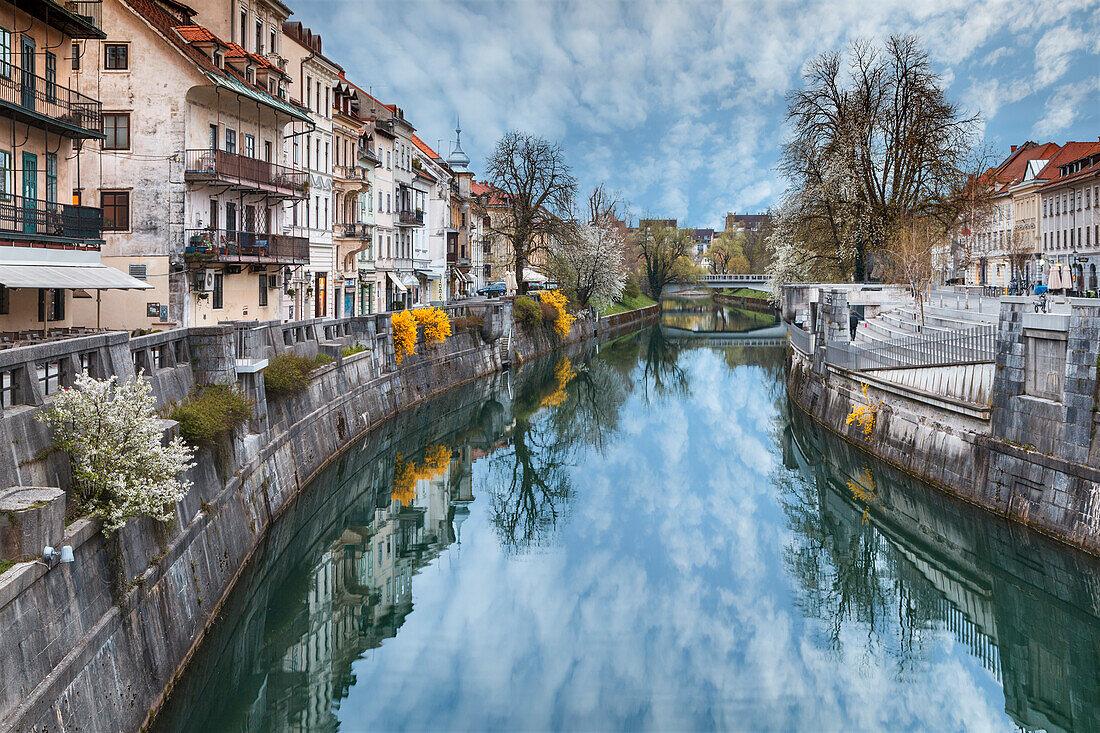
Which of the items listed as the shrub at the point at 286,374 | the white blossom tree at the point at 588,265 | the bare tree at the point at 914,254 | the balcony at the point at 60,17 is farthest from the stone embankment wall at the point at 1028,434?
the white blossom tree at the point at 588,265

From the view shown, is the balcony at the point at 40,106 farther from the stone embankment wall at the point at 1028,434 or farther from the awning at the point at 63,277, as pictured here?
the stone embankment wall at the point at 1028,434

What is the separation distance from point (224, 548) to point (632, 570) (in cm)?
896

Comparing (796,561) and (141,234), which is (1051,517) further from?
(141,234)

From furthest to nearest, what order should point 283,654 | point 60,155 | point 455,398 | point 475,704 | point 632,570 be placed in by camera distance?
1. point 455,398
2. point 60,155
3. point 632,570
4. point 283,654
5. point 475,704

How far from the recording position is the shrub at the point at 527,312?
6178 cm

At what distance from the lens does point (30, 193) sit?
72.3 feet

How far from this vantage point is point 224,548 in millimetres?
17234

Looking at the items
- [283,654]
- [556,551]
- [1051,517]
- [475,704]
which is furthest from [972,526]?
[283,654]

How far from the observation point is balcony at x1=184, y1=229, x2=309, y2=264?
3070cm

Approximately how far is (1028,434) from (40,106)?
22905mm

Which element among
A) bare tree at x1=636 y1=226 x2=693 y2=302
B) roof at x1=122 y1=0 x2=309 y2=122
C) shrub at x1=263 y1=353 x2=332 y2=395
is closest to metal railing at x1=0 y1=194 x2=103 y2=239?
shrub at x1=263 y1=353 x2=332 y2=395

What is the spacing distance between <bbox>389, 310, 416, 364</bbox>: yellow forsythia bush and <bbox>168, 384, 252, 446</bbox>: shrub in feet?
64.2

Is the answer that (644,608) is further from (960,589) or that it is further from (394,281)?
(394,281)

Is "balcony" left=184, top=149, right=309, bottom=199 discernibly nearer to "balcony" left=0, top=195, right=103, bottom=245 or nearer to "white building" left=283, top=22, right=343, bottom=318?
"white building" left=283, top=22, right=343, bottom=318
